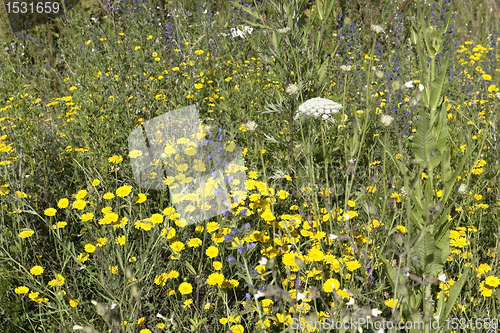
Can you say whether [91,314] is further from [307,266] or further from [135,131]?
[135,131]

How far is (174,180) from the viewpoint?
237 cm

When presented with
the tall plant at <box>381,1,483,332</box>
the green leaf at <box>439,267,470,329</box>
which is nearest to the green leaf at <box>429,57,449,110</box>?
the tall plant at <box>381,1,483,332</box>

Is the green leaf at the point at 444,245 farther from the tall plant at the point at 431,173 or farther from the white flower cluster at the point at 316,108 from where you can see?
the white flower cluster at the point at 316,108

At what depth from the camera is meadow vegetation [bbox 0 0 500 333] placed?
1.49 m

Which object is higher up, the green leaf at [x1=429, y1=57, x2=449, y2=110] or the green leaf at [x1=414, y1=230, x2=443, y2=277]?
the green leaf at [x1=429, y1=57, x2=449, y2=110]

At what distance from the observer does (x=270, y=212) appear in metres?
1.93

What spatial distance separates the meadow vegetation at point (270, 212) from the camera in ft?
4.87

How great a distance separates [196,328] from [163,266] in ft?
1.75

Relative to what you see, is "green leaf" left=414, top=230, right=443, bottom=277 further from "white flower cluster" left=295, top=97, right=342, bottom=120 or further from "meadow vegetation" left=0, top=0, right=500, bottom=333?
"white flower cluster" left=295, top=97, right=342, bottom=120

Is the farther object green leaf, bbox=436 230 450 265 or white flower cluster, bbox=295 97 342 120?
white flower cluster, bbox=295 97 342 120

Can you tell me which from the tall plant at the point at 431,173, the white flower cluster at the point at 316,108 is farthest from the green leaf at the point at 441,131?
the white flower cluster at the point at 316,108

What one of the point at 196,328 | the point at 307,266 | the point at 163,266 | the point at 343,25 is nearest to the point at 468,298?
the point at 307,266

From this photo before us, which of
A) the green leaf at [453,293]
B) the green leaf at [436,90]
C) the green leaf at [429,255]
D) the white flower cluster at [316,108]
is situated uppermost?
the green leaf at [436,90]

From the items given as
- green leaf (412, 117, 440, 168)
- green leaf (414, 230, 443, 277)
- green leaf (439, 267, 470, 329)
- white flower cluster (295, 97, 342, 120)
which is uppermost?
green leaf (412, 117, 440, 168)
